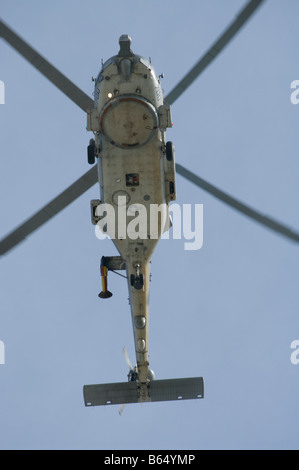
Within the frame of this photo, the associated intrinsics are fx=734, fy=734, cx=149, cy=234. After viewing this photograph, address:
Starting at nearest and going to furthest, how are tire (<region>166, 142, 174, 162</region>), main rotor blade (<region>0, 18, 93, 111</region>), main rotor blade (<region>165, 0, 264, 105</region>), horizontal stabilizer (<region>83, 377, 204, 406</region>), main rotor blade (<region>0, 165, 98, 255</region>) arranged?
main rotor blade (<region>165, 0, 264, 105</region>) → main rotor blade (<region>0, 18, 93, 111</region>) → tire (<region>166, 142, 174, 162</region>) → main rotor blade (<region>0, 165, 98, 255</region>) → horizontal stabilizer (<region>83, 377, 204, 406</region>)

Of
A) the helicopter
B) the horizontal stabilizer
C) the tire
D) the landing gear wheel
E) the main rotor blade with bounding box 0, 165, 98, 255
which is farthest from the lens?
the horizontal stabilizer

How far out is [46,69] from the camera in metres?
27.0

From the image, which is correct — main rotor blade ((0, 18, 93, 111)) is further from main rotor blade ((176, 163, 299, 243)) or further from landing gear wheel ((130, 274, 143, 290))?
landing gear wheel ((130, 274, 143, 290))

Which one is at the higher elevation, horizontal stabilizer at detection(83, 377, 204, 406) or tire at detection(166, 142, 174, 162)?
tire at detection(166, 142, 174, 162)

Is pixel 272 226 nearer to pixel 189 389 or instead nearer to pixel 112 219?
pixel 112 219

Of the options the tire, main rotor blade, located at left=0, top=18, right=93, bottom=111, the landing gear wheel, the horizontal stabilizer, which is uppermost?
main rotor blade, located at left=0, top=18, right=93, bottom=111

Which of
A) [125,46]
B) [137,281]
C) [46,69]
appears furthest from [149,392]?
[125,46]

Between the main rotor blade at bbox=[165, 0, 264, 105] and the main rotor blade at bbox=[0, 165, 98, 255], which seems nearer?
the main rotor blade at bbox=[165, 0, 264, 105]

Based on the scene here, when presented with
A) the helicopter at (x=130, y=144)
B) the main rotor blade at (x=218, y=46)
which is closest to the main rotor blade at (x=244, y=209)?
the helicopter at (x=130, y=144)

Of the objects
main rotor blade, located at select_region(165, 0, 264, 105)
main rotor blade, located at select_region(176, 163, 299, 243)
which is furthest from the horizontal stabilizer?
main rotor blade, located at select_region(165, 0, 264, 105)

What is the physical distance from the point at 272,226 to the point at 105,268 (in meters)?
6.74

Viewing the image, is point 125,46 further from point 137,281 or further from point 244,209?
point 137,281

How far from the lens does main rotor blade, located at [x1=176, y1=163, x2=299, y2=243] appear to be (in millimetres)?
26422

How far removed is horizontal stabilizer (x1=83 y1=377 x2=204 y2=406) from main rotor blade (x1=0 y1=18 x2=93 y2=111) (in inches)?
445
